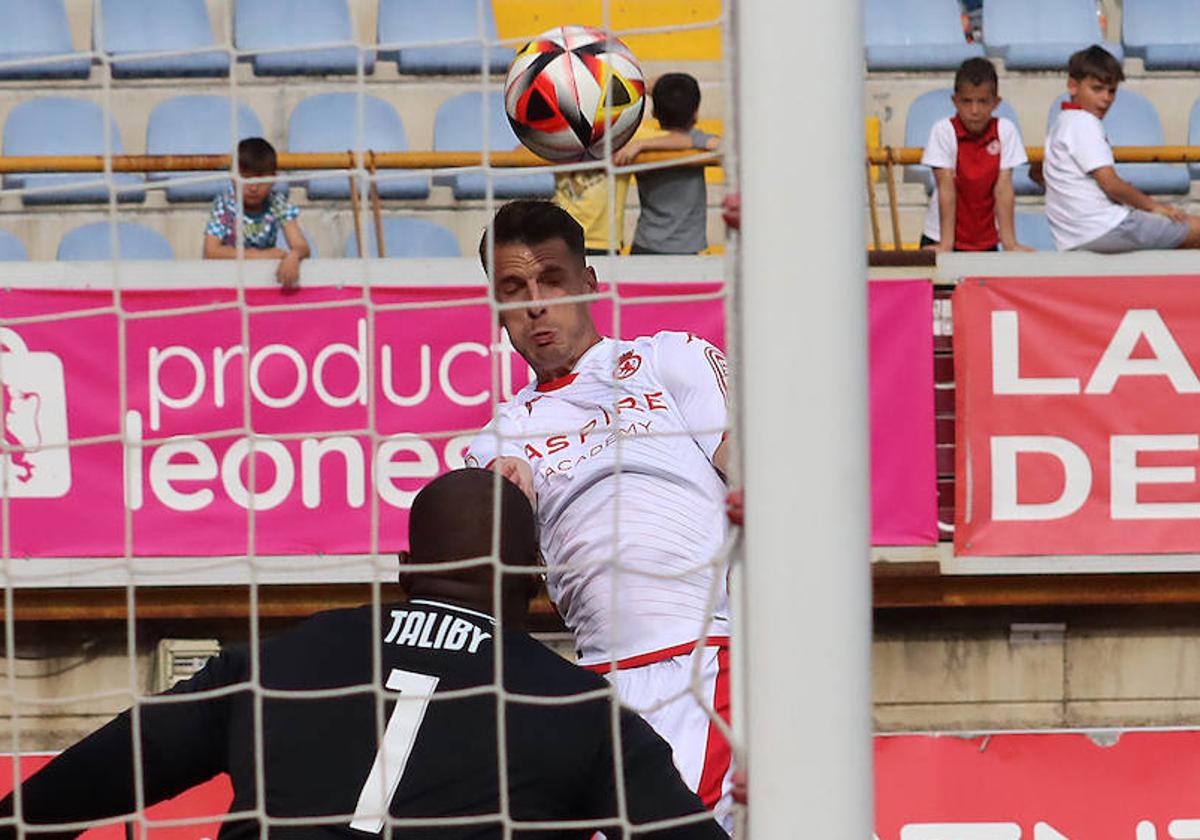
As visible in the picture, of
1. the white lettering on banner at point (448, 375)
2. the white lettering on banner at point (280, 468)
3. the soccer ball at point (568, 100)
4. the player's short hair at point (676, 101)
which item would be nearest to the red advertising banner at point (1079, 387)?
the player's short hair at point (676, 101)

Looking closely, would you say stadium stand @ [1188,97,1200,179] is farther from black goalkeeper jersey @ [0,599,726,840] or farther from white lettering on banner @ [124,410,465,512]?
black goalkeeper jersey @ [0,599,726,840]

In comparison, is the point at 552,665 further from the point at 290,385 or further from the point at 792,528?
the point at 290,385

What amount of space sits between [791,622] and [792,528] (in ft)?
0.36

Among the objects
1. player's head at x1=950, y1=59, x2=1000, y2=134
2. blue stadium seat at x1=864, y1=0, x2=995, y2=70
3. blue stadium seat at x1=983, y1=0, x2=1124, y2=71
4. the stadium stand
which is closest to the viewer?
player's head at x1=950, y1=59, x2=1000, y2=134

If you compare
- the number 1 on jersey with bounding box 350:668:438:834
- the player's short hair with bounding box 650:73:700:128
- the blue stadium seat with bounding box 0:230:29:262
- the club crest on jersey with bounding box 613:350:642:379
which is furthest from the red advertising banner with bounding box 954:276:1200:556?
the number 1 on jersey with bounding box 350:668:438:834

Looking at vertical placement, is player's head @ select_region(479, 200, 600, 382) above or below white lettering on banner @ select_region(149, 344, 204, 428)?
above

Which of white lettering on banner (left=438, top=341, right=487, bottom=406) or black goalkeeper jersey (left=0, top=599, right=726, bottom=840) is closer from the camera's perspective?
black goalkeeper jersey (left=0, top=599, right=726, bottom=840)

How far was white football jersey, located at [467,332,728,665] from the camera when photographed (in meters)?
3.26

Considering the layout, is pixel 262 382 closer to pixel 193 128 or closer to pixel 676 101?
pixel 676 101

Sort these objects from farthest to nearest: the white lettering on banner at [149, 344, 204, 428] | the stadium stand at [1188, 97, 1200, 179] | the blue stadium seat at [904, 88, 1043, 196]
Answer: the stadium stand at [1188, 97, 1200, 179] < the blue stadium seat at [904, 88, 1043, 196] < the white lettering on banner at [149, 344, 204, 428]

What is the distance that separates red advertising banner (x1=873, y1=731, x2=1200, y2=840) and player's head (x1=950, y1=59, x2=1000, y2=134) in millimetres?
2255

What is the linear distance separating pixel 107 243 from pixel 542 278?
4.66m

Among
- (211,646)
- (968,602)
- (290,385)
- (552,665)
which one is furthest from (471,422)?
(552,665)

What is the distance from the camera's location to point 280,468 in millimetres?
5844
